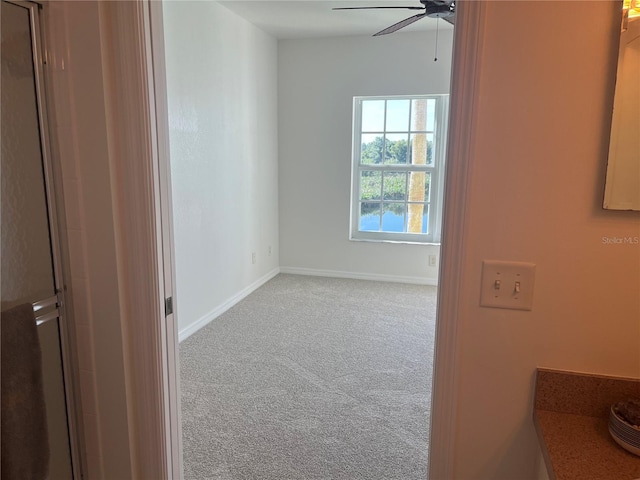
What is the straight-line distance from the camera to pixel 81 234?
1267 mm

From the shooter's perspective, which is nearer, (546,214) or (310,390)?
(546,214)

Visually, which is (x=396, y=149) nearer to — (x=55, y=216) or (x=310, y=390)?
(x=310, y=390)

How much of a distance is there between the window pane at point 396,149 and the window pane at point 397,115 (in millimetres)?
72

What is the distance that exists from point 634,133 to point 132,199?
3.89 ft

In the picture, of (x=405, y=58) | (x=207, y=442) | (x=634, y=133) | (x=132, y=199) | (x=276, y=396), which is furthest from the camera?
(x=405, y=58)

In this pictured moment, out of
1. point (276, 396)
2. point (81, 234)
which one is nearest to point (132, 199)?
point (81, 234)

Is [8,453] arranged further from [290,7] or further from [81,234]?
[290,7]

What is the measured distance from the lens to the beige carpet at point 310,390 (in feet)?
6.79

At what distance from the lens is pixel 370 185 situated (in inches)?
193

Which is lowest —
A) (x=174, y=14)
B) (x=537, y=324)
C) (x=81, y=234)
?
(x=537, y=324)

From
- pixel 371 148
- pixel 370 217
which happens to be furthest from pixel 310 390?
pixel 371 148

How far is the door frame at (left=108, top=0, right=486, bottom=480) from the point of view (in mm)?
985

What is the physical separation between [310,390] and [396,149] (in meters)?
2.93

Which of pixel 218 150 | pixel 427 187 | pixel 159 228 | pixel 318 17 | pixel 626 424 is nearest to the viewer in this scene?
pixel 626 424
